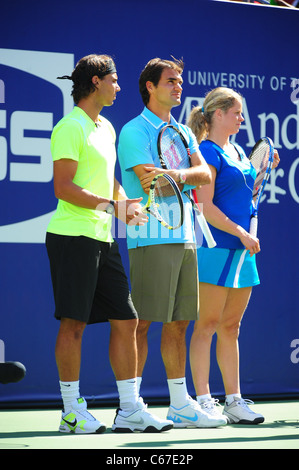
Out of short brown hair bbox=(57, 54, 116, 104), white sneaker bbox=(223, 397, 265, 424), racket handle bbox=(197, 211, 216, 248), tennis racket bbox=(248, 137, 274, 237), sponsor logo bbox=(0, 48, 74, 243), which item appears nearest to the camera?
short brown hair bbox=(57, 54, 116, 104)

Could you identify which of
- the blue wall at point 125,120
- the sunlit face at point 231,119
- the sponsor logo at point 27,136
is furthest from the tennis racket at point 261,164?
the sponsor logo at point 27,136

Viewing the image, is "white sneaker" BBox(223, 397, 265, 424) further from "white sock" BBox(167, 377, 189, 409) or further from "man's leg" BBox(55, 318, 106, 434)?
"man's leg" BBox(55, 318, 106, 434)

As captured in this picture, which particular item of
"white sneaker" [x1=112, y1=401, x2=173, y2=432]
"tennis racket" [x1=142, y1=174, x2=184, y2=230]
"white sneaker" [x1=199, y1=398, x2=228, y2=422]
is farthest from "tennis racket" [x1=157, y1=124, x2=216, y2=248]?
"white sneaker" [x1=112, y1=401, x2=173, y2=432]

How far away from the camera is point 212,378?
520 centimetres

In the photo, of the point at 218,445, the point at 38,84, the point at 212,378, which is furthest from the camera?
the point at 212,378

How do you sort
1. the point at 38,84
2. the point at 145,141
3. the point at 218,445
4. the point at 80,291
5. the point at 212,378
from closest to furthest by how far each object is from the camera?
the point at 218,445 < the point at 80,291 < the point at 145,141 < the point at 38,84 < the point at 212,378

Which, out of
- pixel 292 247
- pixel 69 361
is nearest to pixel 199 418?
pixel 69 361

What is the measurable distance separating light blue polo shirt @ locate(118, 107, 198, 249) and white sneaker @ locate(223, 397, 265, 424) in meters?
0.90

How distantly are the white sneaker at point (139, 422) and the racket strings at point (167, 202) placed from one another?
→ 0.83 metres

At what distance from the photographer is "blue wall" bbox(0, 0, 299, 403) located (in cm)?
481

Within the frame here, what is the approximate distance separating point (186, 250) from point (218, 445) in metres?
0.95

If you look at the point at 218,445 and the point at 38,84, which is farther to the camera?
the point at 38,84

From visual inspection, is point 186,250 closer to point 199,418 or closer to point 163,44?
point 199,418

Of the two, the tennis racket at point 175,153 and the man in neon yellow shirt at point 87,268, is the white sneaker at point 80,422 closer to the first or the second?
the man in neon yellow shirt at point 87,268
